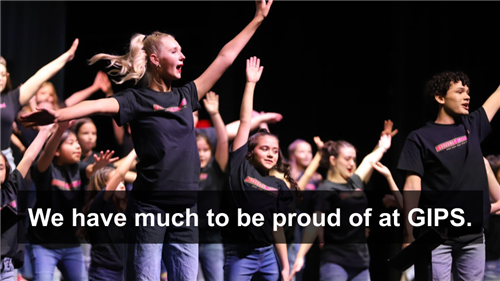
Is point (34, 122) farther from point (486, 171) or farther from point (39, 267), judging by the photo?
point (486, 171)

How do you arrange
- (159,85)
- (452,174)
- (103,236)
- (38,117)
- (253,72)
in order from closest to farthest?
(38,117) → (159,85) → (452,174) → (253,72) → (103,236)

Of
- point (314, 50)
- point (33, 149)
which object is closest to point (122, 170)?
point (33, 149)

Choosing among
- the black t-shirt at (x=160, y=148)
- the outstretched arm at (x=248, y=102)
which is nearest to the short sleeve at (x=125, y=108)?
the black t-shirt at (x=160, y=148)

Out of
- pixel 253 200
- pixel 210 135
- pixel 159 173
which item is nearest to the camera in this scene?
pixel 159 173

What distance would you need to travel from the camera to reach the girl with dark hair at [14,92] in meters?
3.86

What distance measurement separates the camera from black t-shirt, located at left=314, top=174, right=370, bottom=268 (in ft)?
13.0

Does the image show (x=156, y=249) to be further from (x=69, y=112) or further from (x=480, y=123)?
(x=480, y=123)

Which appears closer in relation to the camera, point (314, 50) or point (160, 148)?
point (160, 148)

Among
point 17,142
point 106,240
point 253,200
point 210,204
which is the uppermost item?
point 17,142

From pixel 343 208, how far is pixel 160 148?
206 centimetres

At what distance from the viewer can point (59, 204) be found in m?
4.08

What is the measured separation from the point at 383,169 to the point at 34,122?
6.62ft

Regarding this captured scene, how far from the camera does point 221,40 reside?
5.34 metres

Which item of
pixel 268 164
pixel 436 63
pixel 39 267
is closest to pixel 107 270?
pixel 39 267
